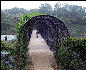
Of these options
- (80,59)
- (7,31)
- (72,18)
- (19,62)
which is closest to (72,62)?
(80,59)

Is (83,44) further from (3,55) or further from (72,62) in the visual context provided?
(3,55)

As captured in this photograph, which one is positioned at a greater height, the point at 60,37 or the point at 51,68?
the point at 60,37

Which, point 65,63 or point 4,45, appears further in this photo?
point 65,63

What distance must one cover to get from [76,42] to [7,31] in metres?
20.0

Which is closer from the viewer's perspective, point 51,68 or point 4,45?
point 4,45

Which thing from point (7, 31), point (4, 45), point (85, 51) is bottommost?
point (7, 31)

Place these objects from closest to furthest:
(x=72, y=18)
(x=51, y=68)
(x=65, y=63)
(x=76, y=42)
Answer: (x=76, y=42) < (x=65, y=63) < (x=51, y=68) < (x=72, y=18)

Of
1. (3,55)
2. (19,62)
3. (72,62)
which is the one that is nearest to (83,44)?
(72,62)

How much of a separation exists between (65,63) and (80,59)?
65 cm

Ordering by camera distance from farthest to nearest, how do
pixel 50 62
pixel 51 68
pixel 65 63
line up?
pixel 50 62 < pixel 51 68 < pixel 65 63

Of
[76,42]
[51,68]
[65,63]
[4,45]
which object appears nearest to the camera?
[4,45]

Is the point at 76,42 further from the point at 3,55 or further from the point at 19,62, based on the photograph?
the point at 3,55

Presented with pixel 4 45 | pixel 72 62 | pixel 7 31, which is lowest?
pixel 7 31

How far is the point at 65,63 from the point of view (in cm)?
790
